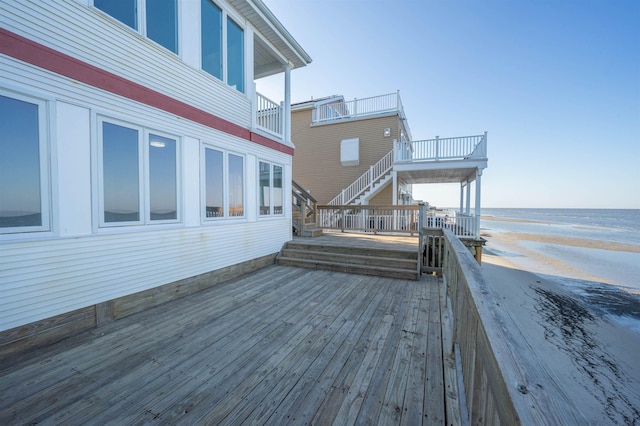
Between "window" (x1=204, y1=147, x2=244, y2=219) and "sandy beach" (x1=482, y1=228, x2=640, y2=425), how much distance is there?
15.3 feet

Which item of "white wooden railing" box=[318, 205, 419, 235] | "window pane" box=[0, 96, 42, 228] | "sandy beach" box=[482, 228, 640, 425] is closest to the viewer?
"window pane" box=[0, 96, 42, 228]

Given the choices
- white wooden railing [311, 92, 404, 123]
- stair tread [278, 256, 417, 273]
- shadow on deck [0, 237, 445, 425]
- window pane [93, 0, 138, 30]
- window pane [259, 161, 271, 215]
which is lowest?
shadow on deck [0, 237, 445, 425]

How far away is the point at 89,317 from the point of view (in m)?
3.35

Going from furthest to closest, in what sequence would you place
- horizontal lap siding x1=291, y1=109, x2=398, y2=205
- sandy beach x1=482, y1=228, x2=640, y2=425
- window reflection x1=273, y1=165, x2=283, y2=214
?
horizontal lap siding x1=291, y1=109, x2=398, y2=205 < window reflection x1=273, y1=165, x2=283, y2=214 < sandy beach x1=482, y1=228, x2=640, y2=425

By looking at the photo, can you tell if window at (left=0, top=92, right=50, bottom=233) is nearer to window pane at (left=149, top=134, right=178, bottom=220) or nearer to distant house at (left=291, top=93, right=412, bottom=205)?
window pane at (left=149, top=134, right=178, bottom=220)

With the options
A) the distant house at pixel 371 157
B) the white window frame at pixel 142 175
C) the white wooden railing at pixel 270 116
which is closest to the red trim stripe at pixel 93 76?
the white window frame at pixel 142 175

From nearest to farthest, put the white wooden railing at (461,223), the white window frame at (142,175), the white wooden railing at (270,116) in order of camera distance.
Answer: the white window frame at (142,175), the white wooden railing at (270,116), the white wooden railing at (461,223)

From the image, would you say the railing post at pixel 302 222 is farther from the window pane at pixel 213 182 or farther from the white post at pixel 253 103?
the window pane at pixel 213 182

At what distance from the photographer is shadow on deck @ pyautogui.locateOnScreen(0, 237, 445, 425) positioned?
6.70ft

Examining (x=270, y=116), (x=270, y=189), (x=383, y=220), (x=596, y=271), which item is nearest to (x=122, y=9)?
(x=270, y=116)

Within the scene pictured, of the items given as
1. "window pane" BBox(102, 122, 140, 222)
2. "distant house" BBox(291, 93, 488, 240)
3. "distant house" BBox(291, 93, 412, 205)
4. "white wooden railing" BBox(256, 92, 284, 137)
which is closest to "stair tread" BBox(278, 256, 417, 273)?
"white wooden railing" BBox(256, 92, 284, 137)

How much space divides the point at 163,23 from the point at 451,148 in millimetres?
10129

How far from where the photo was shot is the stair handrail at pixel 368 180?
39.7 ft

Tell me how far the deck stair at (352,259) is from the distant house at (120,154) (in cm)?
117
